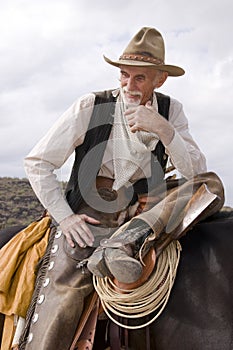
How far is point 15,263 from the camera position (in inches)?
163

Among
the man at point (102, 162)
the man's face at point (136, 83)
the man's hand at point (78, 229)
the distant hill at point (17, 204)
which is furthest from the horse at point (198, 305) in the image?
the distant hill at point (17, 204)

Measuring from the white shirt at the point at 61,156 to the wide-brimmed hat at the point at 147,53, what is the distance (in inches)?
13.2

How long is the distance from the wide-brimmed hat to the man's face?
5cm

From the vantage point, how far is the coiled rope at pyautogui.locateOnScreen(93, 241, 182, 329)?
346 centimetres

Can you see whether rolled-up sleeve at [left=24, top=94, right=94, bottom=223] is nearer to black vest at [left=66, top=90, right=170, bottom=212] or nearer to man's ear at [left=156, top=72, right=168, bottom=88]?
black vest at [left=66, top=90, right=170, bottom=212]

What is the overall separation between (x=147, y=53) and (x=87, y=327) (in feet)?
5.66

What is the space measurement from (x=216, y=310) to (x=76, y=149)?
53.2 inches

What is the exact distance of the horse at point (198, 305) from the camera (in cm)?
335

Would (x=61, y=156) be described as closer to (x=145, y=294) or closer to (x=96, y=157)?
(x=96, y=157)

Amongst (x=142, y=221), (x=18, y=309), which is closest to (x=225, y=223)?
(x=142, y=221)

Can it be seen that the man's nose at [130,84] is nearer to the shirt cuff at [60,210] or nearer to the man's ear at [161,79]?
the man's ear at [161,79]

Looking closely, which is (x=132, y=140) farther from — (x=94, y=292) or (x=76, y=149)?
(x=94, y=292)

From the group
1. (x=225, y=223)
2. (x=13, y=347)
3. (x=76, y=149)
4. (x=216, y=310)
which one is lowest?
(x=13, y=347)

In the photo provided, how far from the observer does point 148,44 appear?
411cm
